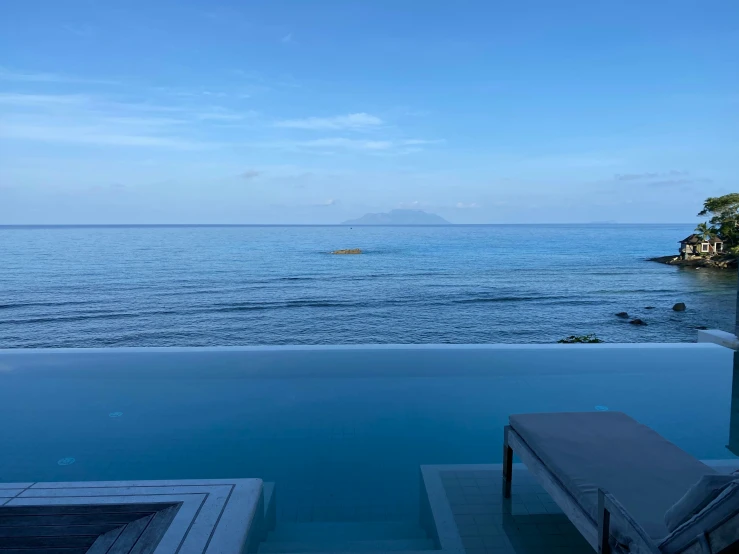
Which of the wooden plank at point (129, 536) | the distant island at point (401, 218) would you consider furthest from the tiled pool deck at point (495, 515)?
the distant island at point (401, 218)

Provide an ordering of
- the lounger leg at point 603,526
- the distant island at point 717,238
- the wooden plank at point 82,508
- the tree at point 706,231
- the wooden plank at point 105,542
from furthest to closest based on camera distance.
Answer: the tree at point 706,231 → the distant island at point 717,238 → the wooden plank at point 82,508 → the wooden plank at point 105,542 → the lounger leg at point 603,526

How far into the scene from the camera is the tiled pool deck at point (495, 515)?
193cm

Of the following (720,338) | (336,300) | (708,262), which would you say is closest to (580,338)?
(336,300)

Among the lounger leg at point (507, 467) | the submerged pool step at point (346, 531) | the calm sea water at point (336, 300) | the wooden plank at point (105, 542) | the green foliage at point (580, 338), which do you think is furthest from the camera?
the calm sea water at point (336, 300)

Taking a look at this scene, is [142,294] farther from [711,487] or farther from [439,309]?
[711,487]

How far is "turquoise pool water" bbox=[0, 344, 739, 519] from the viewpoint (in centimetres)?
257

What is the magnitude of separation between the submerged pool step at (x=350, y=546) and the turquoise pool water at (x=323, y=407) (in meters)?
0.24

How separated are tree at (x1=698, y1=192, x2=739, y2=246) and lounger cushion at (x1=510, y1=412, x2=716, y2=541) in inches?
1639

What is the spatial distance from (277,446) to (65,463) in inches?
41.3

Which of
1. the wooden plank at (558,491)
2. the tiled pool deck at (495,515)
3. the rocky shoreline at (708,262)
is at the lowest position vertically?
the rocky shoreline at (708,262)

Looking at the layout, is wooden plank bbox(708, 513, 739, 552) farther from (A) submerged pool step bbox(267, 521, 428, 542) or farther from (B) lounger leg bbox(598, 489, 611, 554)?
(A) submerged pool step bbox(267, 521, 428, 542)

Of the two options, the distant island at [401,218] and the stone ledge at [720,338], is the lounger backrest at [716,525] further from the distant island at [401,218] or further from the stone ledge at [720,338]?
the distant island at [401,218]

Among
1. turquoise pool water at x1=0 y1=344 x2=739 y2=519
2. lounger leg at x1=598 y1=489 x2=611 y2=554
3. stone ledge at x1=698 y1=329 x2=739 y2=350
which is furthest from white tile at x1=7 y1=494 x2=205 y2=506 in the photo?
stone ledge at x1=698 y1=329 x2=739 y2=350

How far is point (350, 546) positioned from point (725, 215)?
43.1m
